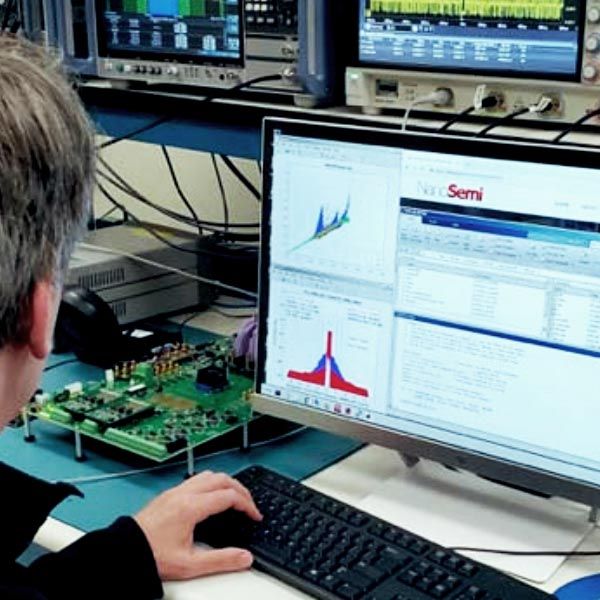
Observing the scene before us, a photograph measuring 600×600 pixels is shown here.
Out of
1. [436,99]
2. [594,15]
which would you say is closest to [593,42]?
[594,15]

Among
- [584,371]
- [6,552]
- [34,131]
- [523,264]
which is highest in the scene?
[34,131]

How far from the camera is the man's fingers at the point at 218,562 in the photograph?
1.19 metres

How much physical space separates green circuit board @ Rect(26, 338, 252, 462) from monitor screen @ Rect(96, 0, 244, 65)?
0.46m

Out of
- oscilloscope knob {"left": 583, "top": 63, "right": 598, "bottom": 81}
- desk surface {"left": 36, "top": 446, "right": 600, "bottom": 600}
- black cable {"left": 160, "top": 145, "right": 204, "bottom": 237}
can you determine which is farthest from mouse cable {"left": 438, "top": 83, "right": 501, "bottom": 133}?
black cable {"left": 160, "top": 145, "right": 204, "bottom": 237}

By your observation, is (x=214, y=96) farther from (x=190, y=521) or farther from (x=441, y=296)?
(x=190, y=521)

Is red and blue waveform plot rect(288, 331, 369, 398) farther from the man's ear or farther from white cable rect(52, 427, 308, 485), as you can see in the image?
the man's ear

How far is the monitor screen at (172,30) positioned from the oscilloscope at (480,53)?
210mm

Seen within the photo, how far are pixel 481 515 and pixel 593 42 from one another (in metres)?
0.57

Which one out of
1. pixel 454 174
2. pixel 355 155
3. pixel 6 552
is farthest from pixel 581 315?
pixel 6 552

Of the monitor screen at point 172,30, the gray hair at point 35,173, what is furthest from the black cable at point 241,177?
the gray hair at point 35,173

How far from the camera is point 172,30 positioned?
5.62 feet

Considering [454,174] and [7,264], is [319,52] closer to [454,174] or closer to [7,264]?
[454,174]

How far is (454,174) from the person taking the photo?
123 centimetres

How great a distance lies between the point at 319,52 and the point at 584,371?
0.62m
